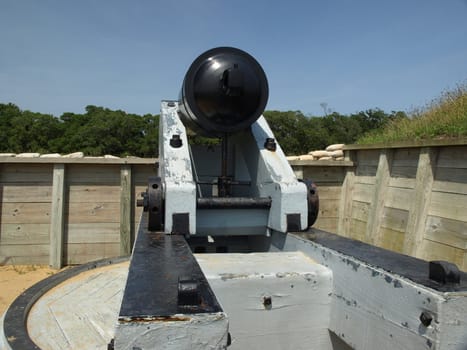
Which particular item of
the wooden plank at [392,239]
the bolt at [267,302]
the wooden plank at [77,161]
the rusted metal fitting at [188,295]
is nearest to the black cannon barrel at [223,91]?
the bolt at [267,302]

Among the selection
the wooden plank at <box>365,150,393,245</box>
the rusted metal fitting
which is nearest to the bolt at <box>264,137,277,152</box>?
the rusted metal fitting

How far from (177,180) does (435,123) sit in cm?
419

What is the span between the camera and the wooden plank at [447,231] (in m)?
3.69

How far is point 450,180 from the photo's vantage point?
12.8 ft

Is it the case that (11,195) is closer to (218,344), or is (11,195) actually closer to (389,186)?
(389,186)

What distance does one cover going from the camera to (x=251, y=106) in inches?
96.6

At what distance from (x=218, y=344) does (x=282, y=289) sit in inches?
23.6

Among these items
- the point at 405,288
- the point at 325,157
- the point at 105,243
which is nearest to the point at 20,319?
the point at 405,288

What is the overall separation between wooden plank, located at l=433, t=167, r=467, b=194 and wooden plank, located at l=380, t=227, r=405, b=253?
0.74m

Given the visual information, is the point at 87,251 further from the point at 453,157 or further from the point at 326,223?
the point at 453,157

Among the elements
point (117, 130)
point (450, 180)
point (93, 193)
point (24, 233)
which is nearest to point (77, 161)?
point (93, 193)

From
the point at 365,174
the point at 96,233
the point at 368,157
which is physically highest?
the point at 368,157

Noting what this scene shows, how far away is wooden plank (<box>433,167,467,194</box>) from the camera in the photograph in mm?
3754

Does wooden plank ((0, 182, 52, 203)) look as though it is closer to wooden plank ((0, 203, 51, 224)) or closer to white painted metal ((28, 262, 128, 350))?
wooden plank ((0, 203, 51, 224))
